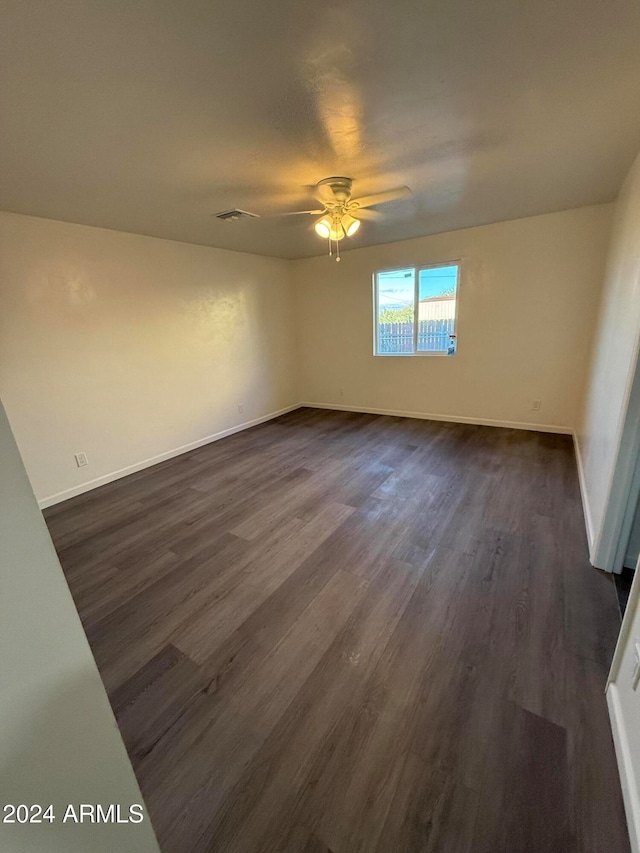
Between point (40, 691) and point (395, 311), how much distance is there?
16.8ft

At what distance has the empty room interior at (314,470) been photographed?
1039 millimetres

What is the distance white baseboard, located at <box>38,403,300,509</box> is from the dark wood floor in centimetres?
16

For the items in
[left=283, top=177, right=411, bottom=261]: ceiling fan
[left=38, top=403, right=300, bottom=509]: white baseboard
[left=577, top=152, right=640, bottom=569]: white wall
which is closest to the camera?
[left=577, top=152, right=640, bottom=569]: white wall

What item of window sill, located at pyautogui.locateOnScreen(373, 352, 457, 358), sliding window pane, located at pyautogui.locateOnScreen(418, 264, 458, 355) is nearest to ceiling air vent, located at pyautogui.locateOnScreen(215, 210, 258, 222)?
sliding window pane, located at pyautogui.locateOnScreen(418, 264, 458, 355)

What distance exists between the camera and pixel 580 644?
1.58m

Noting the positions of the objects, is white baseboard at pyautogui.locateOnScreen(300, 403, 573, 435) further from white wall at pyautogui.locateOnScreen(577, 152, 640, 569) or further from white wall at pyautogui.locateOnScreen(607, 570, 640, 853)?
white wall at pyautogui.locateOnScreen(607, 570, 640, 853)

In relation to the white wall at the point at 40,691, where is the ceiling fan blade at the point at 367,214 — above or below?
above

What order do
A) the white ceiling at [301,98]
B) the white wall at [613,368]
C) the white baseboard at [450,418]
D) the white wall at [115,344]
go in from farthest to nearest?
the white baseboard at [450,418] < the white wall at [115,344] < the white wall at [613,368] < the white ceiling at [301,98]

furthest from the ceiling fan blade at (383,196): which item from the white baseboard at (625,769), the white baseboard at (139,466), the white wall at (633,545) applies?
the white baseboard at (139,466)

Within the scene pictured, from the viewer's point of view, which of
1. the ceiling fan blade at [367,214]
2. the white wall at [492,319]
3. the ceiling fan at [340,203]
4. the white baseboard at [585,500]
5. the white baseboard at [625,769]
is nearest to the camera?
the white baseboard at [625,769]

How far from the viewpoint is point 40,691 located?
1.87 feet

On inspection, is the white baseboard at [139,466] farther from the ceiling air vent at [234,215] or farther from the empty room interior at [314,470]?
the ceiling air vent at [234,215]

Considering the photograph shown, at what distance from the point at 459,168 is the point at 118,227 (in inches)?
117

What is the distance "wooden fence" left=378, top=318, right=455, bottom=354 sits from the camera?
4629 millimetres
